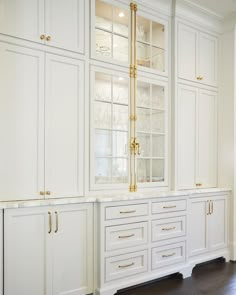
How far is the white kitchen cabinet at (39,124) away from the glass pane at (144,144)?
→ 75cm

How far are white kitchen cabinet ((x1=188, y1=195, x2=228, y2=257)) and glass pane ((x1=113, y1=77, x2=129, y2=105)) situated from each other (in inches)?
55.4

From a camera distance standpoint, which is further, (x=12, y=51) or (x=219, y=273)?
(x=219, y=273)

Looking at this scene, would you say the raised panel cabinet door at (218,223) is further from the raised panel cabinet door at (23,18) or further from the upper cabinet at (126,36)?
the raised panel cabinet door at (23,18)

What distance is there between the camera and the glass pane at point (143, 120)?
10.8 feet

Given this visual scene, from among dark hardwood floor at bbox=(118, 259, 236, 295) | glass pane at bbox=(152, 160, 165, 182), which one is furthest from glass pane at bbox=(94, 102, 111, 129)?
dark hardwood floor at bbox=(118, 259, 236, 295)

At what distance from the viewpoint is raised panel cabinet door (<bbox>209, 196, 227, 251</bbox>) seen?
3.72 meters

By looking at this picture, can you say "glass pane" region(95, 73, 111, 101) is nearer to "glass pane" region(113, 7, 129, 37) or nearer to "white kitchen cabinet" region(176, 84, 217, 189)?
"glass pane" region(113, 7, 129, 37)

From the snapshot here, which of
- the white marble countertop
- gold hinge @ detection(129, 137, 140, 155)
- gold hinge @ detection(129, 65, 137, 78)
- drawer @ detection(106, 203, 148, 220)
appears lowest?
drawer @ detection(106, 203, 148, 220)

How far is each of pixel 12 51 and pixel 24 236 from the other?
4.75ft

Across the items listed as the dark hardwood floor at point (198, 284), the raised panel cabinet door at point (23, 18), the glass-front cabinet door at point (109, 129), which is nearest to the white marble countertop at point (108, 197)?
the glass-front cabinet door at point (109, 129)

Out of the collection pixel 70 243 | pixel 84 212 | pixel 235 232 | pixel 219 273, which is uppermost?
pixel 84 212

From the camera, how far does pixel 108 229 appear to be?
273cm

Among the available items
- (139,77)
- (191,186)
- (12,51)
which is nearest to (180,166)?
(191,186)

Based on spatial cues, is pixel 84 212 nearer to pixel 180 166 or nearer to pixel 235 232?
pixel 180 166
